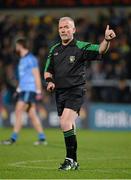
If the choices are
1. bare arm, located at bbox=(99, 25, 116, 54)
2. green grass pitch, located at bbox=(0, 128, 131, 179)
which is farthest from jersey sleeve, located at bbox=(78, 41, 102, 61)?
green grass pitch, located at bbox=(0, 128, 131, 179)

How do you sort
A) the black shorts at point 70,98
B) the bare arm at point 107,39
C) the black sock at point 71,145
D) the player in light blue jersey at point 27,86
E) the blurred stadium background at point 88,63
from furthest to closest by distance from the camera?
the blurred stadium background at point 88,63
the player in light blue jersey at point 27,86
the black shorts at point 70,98
the black sock at point 71,145
the bare arm at point 107,39

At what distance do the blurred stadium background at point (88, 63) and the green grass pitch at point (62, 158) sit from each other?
2.55m

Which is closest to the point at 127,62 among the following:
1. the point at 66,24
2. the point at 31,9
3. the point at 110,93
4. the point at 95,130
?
the point at 110,93

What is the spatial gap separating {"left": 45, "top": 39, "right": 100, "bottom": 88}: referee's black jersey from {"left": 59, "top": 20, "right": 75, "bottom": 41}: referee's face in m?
0.18

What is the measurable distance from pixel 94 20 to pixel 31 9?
247 centimetres

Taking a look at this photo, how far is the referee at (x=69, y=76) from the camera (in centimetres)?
1158

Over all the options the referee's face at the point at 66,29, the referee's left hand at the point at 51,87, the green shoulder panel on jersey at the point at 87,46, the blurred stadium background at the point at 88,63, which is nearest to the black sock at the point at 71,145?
the referee's left hand at the point at 51,87

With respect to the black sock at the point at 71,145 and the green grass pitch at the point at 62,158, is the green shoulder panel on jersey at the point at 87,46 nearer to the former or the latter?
the black sock at the point at 71,145

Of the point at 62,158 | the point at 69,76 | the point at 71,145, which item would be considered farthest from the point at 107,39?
the point at 62,158

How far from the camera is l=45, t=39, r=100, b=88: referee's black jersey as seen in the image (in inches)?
462

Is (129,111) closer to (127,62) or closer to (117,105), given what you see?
(117,105)

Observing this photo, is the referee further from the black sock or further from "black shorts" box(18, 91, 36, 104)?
"black shorts" box(18, 91, 36, 104)

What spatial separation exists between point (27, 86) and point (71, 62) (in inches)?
250

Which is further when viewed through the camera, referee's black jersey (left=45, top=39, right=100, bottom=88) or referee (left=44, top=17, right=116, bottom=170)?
referee's black jersey (left=45, top=39, right=100, bottom=88)
